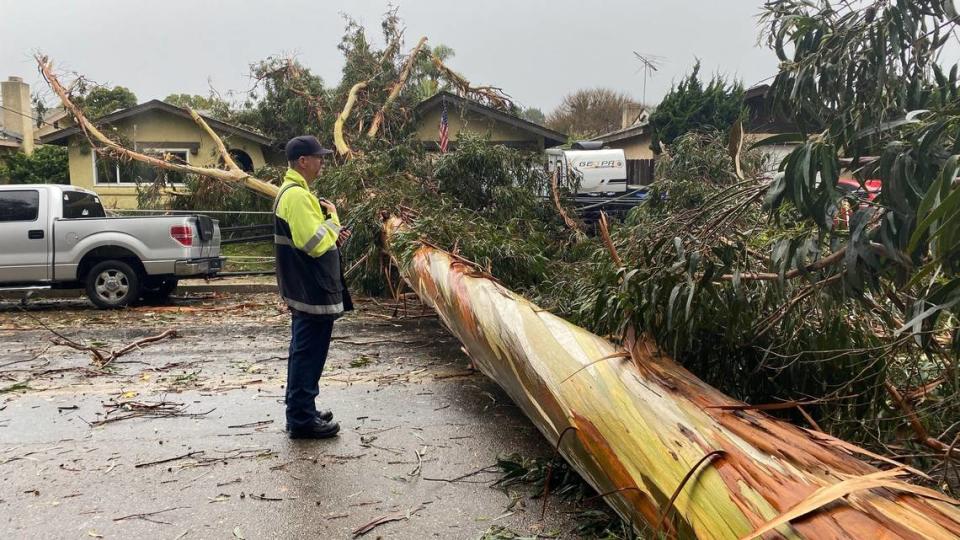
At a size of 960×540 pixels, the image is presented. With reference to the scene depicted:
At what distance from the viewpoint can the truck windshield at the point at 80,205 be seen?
33.0 ft

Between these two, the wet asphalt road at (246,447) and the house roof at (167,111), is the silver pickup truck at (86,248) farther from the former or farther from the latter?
the house roof at (167,111)

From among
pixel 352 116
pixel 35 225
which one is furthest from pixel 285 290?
pixel 352 116

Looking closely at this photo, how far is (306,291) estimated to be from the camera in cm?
434

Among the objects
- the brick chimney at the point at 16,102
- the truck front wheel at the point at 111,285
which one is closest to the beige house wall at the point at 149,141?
the truck front wheel at the point at 111,285

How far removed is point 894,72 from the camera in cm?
263

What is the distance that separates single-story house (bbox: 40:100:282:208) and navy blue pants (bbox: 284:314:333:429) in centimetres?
1556

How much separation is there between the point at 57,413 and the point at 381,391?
7.24 feet

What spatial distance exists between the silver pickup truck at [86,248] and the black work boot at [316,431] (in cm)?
614

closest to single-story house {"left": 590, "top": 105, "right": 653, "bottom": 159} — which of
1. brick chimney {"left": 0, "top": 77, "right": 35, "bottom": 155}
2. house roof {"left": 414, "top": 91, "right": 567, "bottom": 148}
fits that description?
house roof {"left": 414, "top": 91, "right": 567, "bottom": 148}

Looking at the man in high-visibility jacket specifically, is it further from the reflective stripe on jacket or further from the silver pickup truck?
the silver pickup truck

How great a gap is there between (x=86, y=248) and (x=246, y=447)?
6801mm

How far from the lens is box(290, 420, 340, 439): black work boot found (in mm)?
4273

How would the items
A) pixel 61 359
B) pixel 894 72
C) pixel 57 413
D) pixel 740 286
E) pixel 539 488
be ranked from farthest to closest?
pixel 61 359 → pixel 57 413 → pixel 539 488 → pixel 740 286 → pixel 894 72

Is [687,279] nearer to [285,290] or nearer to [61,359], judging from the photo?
[285,290]
